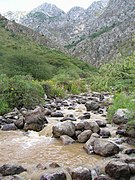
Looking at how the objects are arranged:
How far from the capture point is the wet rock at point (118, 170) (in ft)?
25.7

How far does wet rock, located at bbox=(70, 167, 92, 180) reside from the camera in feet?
25.4

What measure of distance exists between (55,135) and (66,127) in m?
0.54

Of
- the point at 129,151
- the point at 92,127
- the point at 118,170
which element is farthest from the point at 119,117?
the point at 118,170

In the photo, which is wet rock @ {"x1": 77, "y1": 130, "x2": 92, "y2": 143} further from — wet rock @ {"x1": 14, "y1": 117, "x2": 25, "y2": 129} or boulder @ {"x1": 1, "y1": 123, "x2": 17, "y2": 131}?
boulder @ {"x1": 1, "y1": 123, "x2": 17, "y2": 131}

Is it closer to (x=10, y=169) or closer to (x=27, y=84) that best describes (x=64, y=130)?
(x=10, y=169)

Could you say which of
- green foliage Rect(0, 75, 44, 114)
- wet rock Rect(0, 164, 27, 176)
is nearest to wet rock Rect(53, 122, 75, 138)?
wet rock Rect(0, 164, 27, 176)

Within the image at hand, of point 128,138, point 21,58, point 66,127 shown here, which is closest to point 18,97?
point 66,127

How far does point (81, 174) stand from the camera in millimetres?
7789

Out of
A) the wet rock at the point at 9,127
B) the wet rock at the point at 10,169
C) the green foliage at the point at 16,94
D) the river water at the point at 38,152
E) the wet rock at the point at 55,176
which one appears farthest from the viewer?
the green foliage at the point at 16,94

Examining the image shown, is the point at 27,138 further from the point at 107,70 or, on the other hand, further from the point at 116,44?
the point at 116,44

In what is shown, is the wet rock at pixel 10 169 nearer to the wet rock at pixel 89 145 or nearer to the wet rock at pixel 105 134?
the wet rock at pixel 89 145

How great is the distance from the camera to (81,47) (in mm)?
171875

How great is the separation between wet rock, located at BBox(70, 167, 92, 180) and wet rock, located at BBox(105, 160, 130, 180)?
1.78 feet

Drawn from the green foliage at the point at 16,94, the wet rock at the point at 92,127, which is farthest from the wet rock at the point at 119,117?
the green foliage at the point at 16,94
